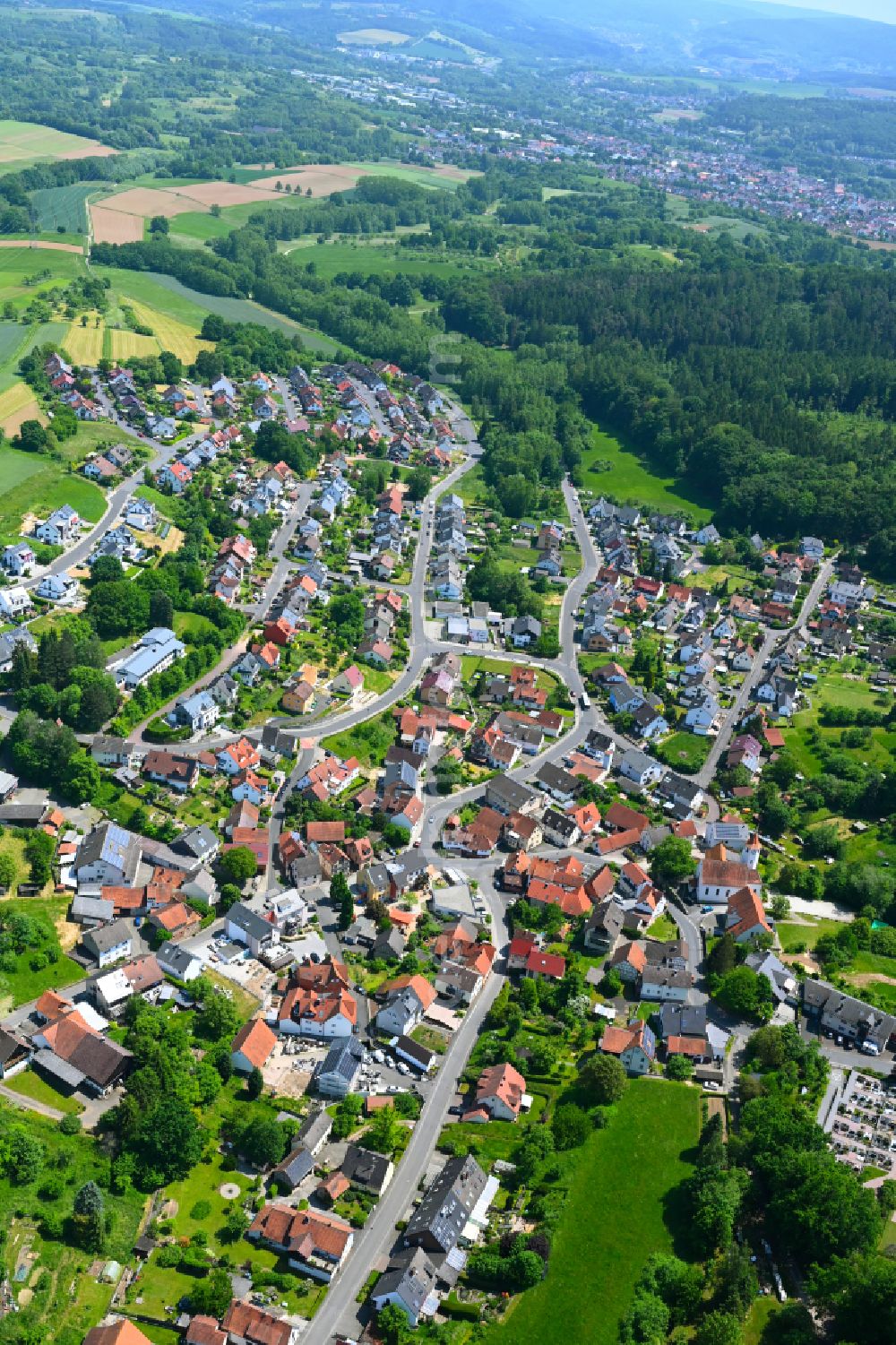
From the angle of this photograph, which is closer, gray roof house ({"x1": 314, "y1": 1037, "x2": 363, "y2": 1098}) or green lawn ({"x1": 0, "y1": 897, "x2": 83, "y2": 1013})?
gray roof house ({"x1": 314, "y1": 1037, "x2": 363, "y2": 1098})

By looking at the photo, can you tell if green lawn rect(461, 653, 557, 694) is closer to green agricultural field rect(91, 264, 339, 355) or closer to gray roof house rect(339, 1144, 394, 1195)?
gray roof house rect(339, 1144, 394, 1195)

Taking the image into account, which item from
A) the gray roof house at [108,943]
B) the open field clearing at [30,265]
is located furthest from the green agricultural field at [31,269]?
the gray roof house at [108,943]

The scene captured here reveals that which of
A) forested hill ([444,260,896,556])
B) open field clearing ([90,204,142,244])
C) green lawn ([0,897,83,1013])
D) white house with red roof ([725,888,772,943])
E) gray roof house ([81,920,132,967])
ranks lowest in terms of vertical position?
green lawn ([0,897,83,1013])

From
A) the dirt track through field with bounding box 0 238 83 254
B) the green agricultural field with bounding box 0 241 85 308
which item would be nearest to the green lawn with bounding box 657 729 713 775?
the green agricultural field with bounding box 0 241 85 308

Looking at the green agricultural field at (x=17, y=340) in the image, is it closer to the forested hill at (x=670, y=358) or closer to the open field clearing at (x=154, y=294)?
the open field clearing at (x=154, y=294)

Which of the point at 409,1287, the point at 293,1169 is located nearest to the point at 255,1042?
the point at 293,1169

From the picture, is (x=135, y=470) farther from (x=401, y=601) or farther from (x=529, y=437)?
(x=529, y=437)

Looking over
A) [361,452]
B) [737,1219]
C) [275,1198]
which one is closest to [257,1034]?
[275,1198]
